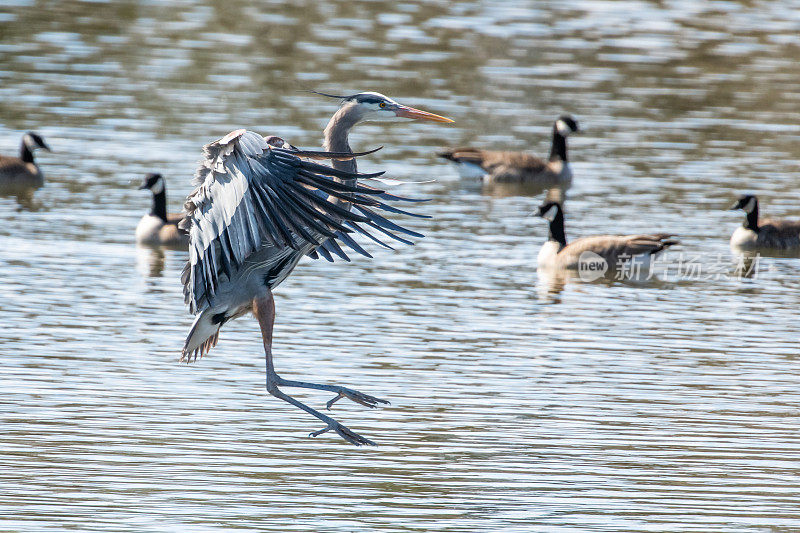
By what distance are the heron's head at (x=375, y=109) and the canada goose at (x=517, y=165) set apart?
11.7 metres

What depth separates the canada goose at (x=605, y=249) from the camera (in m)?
17.0

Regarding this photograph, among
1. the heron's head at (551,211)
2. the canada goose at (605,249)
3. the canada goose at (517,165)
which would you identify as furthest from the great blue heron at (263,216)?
the canada goose at (517,165)

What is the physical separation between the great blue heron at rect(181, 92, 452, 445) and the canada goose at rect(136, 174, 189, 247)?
7627mm

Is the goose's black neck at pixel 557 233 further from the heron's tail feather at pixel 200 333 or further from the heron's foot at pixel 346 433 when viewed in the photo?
the heron's foot at pixel 346 433

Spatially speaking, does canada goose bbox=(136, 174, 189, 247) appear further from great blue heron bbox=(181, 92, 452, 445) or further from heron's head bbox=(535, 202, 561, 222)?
great blue heron bbox=(181, 92, 452, 445)

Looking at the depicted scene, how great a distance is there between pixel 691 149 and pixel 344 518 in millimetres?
16392

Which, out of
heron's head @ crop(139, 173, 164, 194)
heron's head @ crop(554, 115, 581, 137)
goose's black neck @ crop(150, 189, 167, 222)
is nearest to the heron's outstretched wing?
goose's black neck @ crop(150, 189, 167, 222)

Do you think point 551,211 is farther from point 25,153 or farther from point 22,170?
point 25,153

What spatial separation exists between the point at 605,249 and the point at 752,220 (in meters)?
2.39

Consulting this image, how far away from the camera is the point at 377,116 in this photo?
10297 mm

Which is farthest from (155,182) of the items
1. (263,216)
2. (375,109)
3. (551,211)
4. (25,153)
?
(263,216)

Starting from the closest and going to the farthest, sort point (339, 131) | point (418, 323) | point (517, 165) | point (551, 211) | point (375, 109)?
point (339, 131)
point (375, 109)
point (418, 323)
point (551, 211)
point (517, 165)

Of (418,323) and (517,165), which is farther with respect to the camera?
(517,165)

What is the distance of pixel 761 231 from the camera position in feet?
60.8
